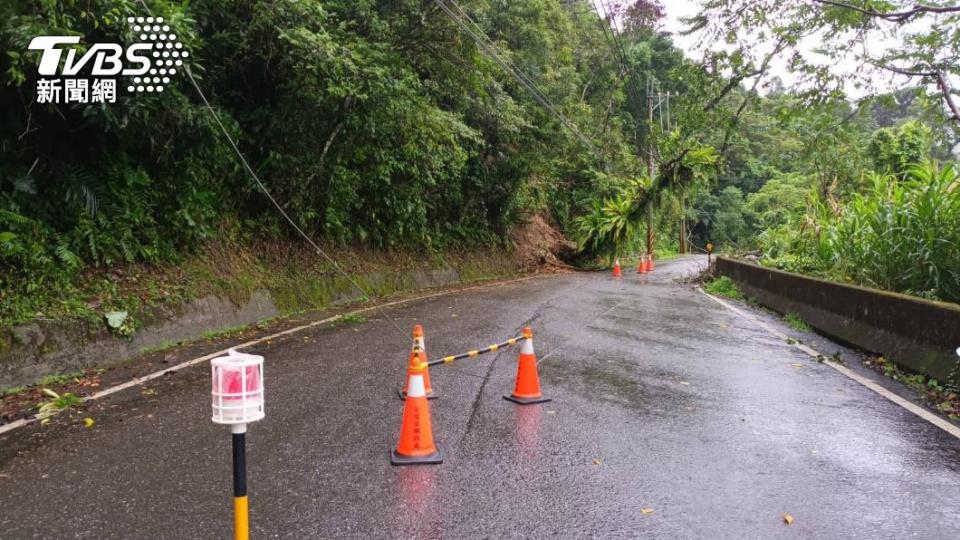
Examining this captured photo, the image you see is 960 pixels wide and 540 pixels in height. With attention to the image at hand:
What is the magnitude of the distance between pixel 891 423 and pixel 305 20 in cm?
884

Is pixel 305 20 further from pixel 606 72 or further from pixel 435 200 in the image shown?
pixel 606 72

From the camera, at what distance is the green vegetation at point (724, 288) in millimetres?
16828

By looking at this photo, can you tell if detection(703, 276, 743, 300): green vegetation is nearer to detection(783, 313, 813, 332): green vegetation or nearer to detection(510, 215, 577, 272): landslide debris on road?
detection(783, 313, 813, 332): green vegetation

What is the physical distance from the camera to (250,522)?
139 inches

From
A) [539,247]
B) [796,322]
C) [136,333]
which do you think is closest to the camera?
[136,333]

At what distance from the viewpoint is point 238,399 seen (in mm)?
2658

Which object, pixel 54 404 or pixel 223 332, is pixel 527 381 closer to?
pixel 54 404

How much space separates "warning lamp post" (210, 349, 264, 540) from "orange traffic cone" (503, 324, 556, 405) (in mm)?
3499

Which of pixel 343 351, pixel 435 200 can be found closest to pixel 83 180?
pixel 343 351

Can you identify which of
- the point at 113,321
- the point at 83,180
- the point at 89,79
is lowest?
the point at 113,321

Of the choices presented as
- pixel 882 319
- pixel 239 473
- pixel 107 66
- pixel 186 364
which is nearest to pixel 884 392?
pixel 882 319

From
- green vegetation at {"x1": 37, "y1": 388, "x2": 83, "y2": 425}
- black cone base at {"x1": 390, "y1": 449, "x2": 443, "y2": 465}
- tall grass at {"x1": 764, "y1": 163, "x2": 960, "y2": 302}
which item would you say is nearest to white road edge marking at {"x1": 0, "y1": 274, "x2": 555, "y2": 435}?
green vegetation at {"x1": 37, "y1": 388, "x2": 83, "y2": 425}

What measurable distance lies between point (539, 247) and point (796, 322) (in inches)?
589

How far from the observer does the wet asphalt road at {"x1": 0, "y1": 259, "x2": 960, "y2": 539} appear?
3.59 m
